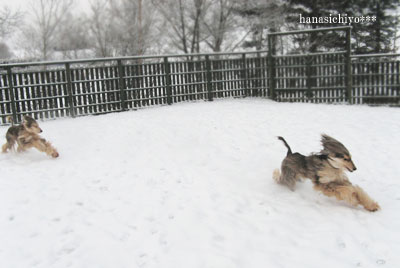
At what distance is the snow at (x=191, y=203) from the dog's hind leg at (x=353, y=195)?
0.11 meters

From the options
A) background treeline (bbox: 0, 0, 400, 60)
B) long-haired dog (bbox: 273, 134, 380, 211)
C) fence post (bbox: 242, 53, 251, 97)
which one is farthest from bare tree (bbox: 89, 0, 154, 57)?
long-haired dog (bbox: 273, 134, 380, 211)

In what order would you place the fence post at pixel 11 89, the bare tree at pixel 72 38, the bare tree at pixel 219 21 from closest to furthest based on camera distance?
1. the fence post at pixel 11 89
2. the bare tree at pixel 219 21
3. the bare tree at pixel 72 38

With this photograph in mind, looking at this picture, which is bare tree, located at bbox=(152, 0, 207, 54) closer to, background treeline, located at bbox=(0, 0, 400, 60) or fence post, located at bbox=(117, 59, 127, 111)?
background treeline, located at bbox=(0, 0, 400, 60)

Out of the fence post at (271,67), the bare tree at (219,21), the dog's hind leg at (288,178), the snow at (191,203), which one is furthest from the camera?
the bare tree at (219,21)

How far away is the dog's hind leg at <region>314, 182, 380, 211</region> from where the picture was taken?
4.30 meters

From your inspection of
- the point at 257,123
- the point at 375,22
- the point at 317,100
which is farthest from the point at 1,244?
the point at 375,22

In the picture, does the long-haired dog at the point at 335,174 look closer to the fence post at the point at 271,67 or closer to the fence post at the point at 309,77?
the fence post at the point at 309,77

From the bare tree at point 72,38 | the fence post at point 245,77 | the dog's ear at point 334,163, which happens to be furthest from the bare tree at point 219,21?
the dog's ear at point 334,163

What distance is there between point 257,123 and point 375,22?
18052 mm

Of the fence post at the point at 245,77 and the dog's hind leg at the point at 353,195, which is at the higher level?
the fence post at the point at 245,77

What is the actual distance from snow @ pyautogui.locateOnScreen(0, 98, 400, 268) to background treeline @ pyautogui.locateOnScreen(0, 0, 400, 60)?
1564cm

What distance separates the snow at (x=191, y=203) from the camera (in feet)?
11.8

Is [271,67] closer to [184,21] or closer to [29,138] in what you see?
[29,138]

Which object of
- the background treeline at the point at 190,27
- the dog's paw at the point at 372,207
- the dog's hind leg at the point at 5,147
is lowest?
the dog's paw at the point at 372,207
